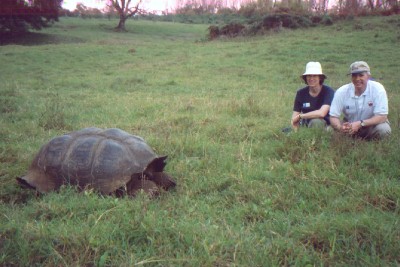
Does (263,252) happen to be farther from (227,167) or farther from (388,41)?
(388,41)

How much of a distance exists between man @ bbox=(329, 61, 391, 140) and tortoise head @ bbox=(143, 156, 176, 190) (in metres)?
2.86

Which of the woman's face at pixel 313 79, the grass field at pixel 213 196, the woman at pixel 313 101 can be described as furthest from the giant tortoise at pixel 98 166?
the woman's face at pixel 313 79

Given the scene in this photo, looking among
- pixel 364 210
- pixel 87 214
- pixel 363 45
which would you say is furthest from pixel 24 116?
pixel 363 45

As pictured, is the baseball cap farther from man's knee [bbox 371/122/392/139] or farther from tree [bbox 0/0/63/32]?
tree [bbox 0/0/63/32]

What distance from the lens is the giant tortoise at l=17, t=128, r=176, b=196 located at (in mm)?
4156

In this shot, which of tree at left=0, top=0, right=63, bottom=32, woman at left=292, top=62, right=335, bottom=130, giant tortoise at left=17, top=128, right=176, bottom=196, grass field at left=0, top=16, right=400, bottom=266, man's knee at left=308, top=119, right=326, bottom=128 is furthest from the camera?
tree at left=0, top=0, right=63, bottom=32

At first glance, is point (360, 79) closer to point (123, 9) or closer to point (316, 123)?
point (316, 123)

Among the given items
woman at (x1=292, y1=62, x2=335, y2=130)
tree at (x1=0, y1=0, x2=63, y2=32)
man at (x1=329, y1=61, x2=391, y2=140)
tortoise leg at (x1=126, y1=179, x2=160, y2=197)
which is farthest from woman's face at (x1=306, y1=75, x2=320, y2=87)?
tree at (x1=0, y1=0, x2=63, y2=32)

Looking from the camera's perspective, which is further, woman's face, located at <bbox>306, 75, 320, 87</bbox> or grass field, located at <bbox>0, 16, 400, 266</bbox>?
woman's face, located at <bbox>306, 75, 320, 87</bbox>

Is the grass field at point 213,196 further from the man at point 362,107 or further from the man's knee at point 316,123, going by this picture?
the man's knee at point 316,123

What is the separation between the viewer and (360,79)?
561 cm

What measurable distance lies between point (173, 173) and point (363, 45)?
1694 centimetres

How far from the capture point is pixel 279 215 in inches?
141

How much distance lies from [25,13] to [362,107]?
3458cm
